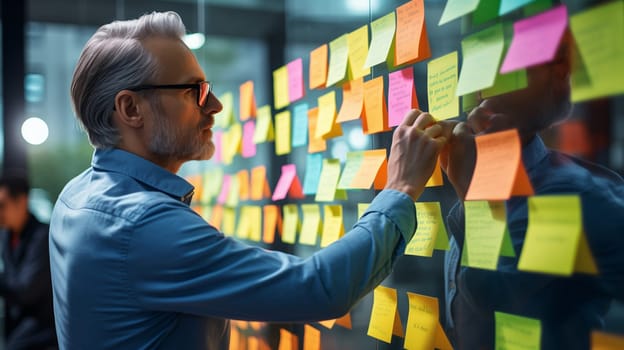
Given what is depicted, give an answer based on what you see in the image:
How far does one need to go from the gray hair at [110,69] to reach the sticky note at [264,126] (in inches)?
18.2

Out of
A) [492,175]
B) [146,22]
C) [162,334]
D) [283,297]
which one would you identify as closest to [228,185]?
[146,22]

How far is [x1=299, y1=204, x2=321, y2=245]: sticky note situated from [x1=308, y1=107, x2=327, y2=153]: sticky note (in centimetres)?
13

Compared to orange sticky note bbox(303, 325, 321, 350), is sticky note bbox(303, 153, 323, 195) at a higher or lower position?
higher

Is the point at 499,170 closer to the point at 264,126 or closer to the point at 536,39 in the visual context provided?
the point at 536,39

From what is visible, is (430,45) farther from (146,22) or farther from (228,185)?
(228,185)

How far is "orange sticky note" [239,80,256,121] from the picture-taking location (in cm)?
181

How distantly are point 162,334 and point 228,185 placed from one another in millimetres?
978

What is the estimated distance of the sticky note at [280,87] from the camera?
62.5 inches

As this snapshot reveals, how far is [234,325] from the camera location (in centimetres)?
196

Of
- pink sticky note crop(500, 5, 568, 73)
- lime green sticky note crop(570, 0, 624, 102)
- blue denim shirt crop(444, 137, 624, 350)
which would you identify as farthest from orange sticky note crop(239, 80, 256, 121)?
lime green sticky note crop(570, 0, 624, 102)

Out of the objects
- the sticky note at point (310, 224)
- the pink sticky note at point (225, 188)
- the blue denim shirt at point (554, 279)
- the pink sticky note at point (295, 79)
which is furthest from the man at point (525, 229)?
the pink sticky note at point (225, 188)

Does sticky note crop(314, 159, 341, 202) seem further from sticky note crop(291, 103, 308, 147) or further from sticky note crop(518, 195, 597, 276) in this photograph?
sticky note crop(518, 195, 597, 276)

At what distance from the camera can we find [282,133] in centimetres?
161

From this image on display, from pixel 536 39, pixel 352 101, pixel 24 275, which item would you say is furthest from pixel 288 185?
pixel 24 275
